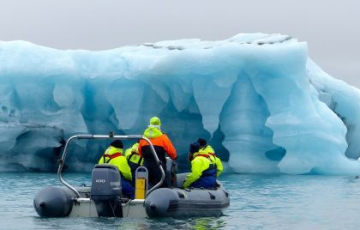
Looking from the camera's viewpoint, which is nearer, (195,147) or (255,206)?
(195,147)

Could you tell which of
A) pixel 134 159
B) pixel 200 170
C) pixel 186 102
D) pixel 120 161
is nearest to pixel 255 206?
pixel 200 170

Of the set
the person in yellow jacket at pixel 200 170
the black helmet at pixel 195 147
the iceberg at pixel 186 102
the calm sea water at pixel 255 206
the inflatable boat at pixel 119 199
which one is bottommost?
the calm sea water at pixel 255 206

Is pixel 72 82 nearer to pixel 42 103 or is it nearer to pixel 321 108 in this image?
pixel 42 103

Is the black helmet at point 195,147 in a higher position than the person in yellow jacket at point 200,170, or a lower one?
higher

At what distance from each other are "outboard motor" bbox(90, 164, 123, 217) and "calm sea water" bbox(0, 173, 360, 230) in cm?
18

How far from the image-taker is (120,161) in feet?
44.4

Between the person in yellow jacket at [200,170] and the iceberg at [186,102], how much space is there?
A: 978cm

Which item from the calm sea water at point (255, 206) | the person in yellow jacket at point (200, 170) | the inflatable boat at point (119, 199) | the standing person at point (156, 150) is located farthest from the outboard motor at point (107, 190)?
the person in yellow jacket at point (200, 170)

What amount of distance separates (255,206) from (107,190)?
16.3 feet

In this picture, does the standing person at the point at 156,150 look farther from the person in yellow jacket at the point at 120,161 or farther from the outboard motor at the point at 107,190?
the outboard motor at the point at 107,190

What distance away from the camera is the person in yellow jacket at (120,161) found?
13.5 meters

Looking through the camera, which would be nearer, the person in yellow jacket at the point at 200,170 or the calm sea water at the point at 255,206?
the calm sea water at the point at 255,206

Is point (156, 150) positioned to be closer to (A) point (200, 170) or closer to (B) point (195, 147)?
(B) point (195, 147)

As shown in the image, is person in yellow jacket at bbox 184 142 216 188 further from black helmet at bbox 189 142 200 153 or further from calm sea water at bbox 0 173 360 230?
calm sea water at bbox 0 173 360 230
